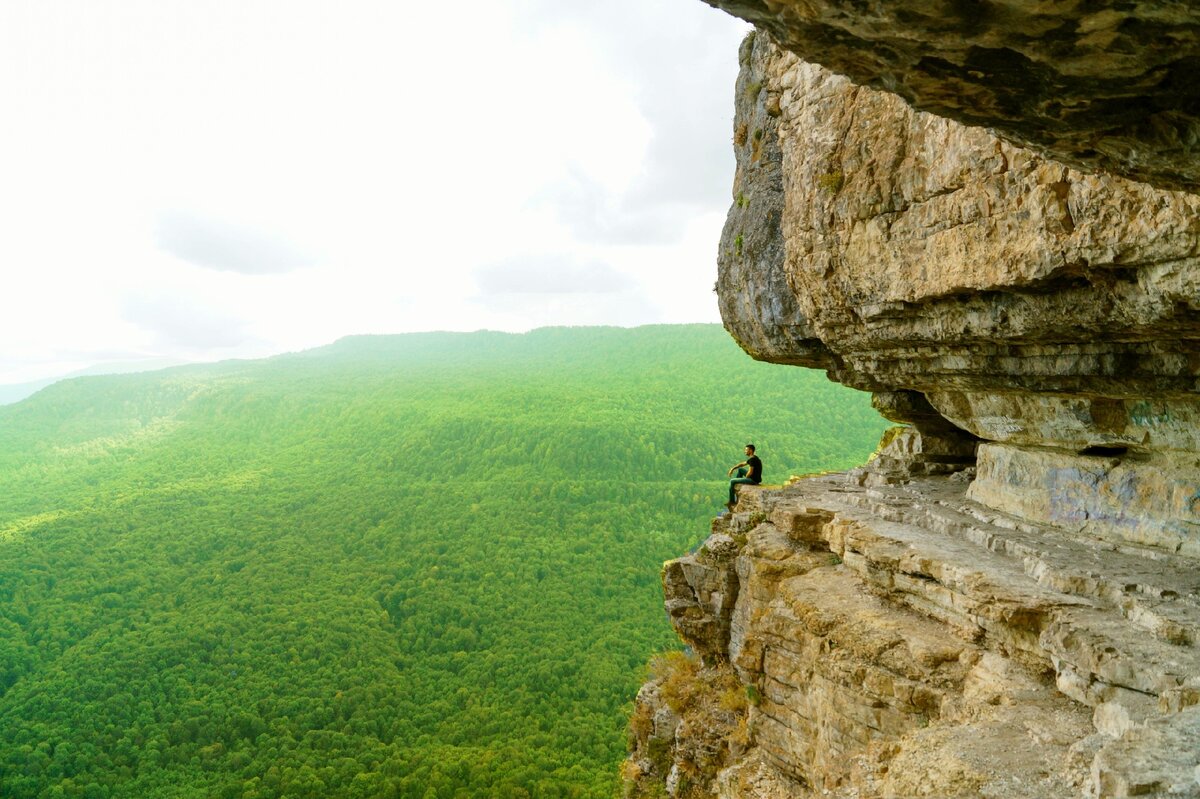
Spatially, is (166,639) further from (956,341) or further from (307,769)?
(956,341)

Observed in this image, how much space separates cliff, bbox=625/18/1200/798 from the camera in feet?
20.5

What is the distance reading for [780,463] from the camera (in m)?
73.4

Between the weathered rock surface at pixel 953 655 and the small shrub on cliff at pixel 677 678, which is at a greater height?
the weathered rock surface at pixel 953 655

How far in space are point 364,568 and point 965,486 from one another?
56115mm

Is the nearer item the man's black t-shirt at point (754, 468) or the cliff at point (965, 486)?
the cliff at point (965, 486)

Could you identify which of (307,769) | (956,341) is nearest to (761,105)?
(956,341)

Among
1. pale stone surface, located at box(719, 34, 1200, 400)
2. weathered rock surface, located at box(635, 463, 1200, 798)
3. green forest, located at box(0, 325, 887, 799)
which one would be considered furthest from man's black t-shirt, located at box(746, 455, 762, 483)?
green forest, located at box(0, 325, 887, 799)

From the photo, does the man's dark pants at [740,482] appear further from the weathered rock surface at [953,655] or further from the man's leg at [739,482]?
the weathered rock surface at [953,655]

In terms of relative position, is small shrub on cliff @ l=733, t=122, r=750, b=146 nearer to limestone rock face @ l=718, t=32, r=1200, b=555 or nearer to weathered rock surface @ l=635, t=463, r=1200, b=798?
limestone rock face @ l=718, t=32, r=1200, b=555

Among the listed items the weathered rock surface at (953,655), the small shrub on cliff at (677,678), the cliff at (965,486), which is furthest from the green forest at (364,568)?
the cliff at (965,486)

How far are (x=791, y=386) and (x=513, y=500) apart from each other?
40.5 meters

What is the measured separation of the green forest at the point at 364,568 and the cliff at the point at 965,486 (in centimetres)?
1986

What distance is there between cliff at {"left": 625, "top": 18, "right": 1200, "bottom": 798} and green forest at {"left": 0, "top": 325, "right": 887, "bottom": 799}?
65.2ft

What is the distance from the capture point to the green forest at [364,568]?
126ft
